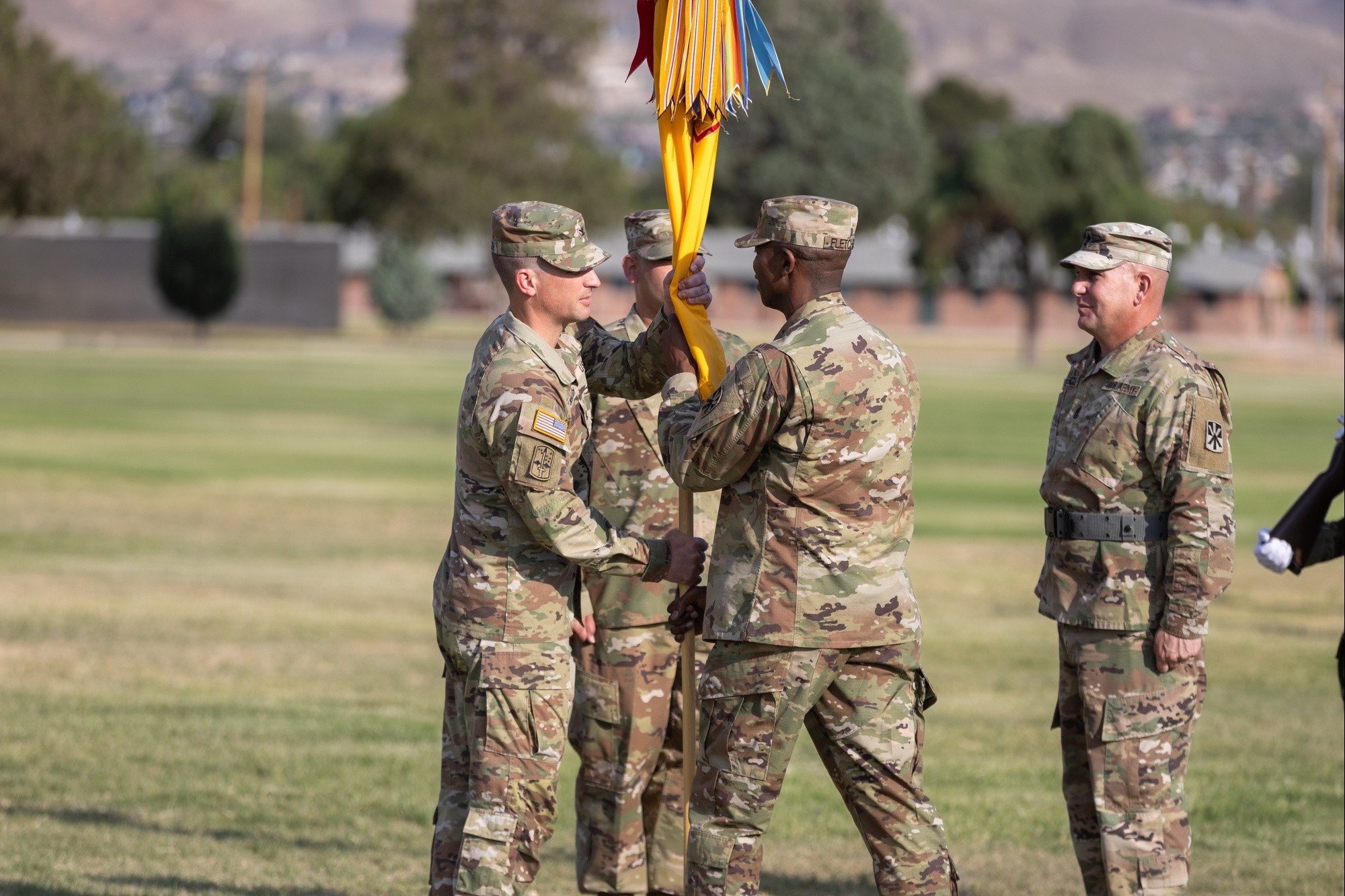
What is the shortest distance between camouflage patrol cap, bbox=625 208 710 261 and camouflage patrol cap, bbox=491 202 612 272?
38.0 inches

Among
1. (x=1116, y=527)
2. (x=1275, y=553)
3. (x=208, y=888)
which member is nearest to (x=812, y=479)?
(x=1116, y=527)

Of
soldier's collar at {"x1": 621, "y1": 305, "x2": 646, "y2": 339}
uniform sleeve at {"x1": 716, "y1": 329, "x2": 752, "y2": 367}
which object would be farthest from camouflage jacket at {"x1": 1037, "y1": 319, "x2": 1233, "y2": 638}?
soldier's collar at {"x1": 621, "y1": 305, "x2": 646, "y2": 339}

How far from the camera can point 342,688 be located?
10758 millimetres

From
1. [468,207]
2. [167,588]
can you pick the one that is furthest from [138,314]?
[167,588]

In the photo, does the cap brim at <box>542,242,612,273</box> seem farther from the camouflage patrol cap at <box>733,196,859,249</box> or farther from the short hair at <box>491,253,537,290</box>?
the camouflage patrol cap at <box>733,196,859,249</box>

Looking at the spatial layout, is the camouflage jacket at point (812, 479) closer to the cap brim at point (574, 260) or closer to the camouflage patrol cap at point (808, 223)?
the camouflage patrol cap at point (808, 223)

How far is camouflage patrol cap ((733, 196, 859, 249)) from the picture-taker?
5.23 meters

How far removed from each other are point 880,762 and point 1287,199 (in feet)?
464

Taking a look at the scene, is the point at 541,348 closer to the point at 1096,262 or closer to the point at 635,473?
the point at 635,473

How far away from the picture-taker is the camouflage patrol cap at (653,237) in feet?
21.2

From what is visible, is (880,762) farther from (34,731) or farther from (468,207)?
(468,207)

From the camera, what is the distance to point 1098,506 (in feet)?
19.3

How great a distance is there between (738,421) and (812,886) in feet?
8.73

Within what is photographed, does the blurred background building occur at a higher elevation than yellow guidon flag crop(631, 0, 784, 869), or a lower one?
lower
